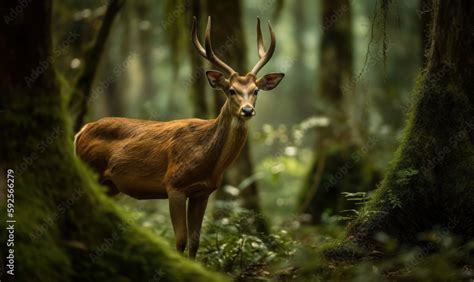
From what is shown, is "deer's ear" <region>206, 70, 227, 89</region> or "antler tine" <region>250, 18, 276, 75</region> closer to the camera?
"antler tine" <region>250, 18, 276, 75</region>

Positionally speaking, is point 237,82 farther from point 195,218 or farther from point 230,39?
point 230,39

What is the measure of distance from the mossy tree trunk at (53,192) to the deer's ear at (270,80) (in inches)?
148

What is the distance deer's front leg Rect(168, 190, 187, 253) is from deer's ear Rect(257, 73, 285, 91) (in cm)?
183

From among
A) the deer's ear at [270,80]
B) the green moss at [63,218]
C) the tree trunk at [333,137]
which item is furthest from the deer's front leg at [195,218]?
the tree trunk at [333,137]

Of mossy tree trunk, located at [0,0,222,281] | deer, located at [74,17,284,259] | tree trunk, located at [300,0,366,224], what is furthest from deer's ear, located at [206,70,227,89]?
tree trunk, located at [300,0,366,224]

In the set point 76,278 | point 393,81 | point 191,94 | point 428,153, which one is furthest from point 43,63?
point 393,81

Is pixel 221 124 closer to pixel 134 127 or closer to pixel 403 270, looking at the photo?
pixel 134 127

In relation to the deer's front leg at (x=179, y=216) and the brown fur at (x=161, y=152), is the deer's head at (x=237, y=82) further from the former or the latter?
the deer's front leg at (x=179, y=216)

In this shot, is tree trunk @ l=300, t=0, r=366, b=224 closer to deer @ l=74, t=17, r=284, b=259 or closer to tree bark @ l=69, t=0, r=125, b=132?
tree bark @ l=69, t=0, r=125, b=132

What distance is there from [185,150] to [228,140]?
2.00ft

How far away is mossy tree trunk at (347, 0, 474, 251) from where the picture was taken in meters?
7.27

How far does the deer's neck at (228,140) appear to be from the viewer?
29.1ft

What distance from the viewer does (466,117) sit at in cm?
747

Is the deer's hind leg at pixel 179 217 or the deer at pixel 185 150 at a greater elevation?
Result: the deer at pixel 185 150
